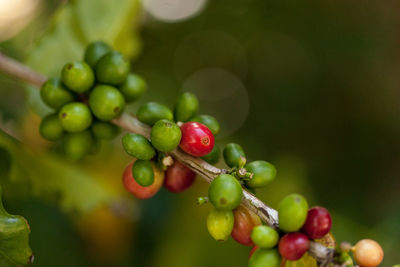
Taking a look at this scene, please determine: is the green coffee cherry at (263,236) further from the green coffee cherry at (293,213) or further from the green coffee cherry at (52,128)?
the green coffee cherry at (52,128)

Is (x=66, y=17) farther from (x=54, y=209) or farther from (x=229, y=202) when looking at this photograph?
(x=229, y=202)

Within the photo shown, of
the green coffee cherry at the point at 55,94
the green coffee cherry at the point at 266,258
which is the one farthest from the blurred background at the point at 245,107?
the green coffee cherry at the point at 266,258

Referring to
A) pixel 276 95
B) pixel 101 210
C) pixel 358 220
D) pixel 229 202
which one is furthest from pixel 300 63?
pixel 229 202

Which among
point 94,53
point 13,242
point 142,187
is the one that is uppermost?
point 94,53

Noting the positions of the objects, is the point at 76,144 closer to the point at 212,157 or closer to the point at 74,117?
the point at 74,117

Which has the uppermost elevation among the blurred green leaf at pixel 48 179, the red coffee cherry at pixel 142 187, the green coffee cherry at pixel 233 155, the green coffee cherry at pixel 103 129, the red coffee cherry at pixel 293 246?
the green coffee cherry at pixel 233 155

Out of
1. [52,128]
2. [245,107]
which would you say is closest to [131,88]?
[52,128]

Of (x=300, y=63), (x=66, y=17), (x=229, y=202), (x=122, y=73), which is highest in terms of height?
(x=300, y=63)
